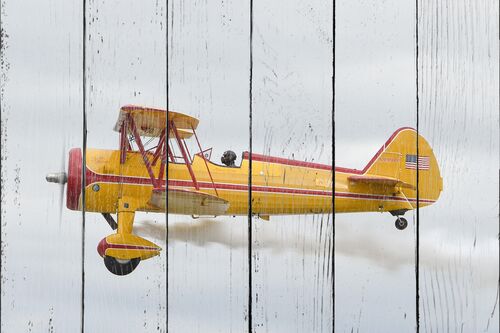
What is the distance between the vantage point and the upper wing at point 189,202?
73.5 feet

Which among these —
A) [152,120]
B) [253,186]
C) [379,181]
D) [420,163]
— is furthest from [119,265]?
[420,163]

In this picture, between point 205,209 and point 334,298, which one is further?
point 205,209

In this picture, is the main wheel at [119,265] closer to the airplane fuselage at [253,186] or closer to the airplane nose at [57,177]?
the airplane fuselage at [253,186]

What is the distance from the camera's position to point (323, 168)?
2455cm

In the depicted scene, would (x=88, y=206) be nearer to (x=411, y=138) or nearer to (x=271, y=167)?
(x=271, y=167)

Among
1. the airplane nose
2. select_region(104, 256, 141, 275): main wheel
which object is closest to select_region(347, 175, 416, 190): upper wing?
select_region(104, 256, 141, 275): main wheel

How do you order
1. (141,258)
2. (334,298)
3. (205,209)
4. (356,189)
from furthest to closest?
1. (356,189)
2. (205,209)
3. (141,258)
4. (334,298)

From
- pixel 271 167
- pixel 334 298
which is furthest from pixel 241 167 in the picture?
pixel 334 298

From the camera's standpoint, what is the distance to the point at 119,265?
71.1 ft

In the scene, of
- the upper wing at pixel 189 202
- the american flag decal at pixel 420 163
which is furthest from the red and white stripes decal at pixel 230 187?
the american flag decal at pixel 420 163

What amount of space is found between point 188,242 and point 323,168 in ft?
12.5

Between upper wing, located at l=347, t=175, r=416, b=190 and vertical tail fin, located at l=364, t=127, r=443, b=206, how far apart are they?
150 millimetres

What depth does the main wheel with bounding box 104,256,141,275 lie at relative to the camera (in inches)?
850

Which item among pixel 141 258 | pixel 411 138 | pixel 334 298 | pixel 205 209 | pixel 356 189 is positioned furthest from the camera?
pixel 411 138
